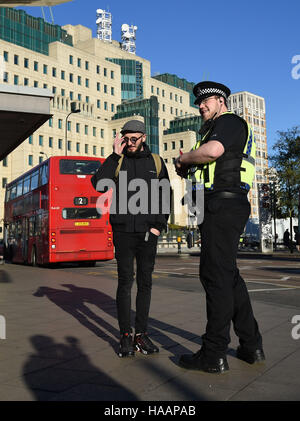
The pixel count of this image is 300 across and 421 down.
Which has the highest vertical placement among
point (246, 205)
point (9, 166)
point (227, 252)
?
point (9, 166)

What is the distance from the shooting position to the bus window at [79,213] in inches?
691

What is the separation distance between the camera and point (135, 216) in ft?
13.8

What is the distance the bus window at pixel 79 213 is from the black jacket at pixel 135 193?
43.9 ft

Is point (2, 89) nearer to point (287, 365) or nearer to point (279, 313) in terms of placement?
point (279, 313)

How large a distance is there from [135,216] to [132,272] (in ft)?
1.50

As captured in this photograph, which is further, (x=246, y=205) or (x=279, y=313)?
(x=279, y=313)

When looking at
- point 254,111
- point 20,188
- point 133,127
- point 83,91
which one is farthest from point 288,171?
point 254,111

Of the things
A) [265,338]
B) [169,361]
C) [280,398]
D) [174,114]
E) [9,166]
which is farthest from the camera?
[174,114]

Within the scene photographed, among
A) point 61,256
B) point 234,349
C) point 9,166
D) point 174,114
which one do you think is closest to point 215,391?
point 234,349

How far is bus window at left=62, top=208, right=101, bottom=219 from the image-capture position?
17.6 metres

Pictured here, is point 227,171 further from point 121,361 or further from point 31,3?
point 31,3

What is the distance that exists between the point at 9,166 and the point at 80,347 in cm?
6512

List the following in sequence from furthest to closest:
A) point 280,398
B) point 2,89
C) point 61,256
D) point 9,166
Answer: point 9,166 → point 61,256 → point 2,89 → point 280,398

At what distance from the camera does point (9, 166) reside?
6662 cm
